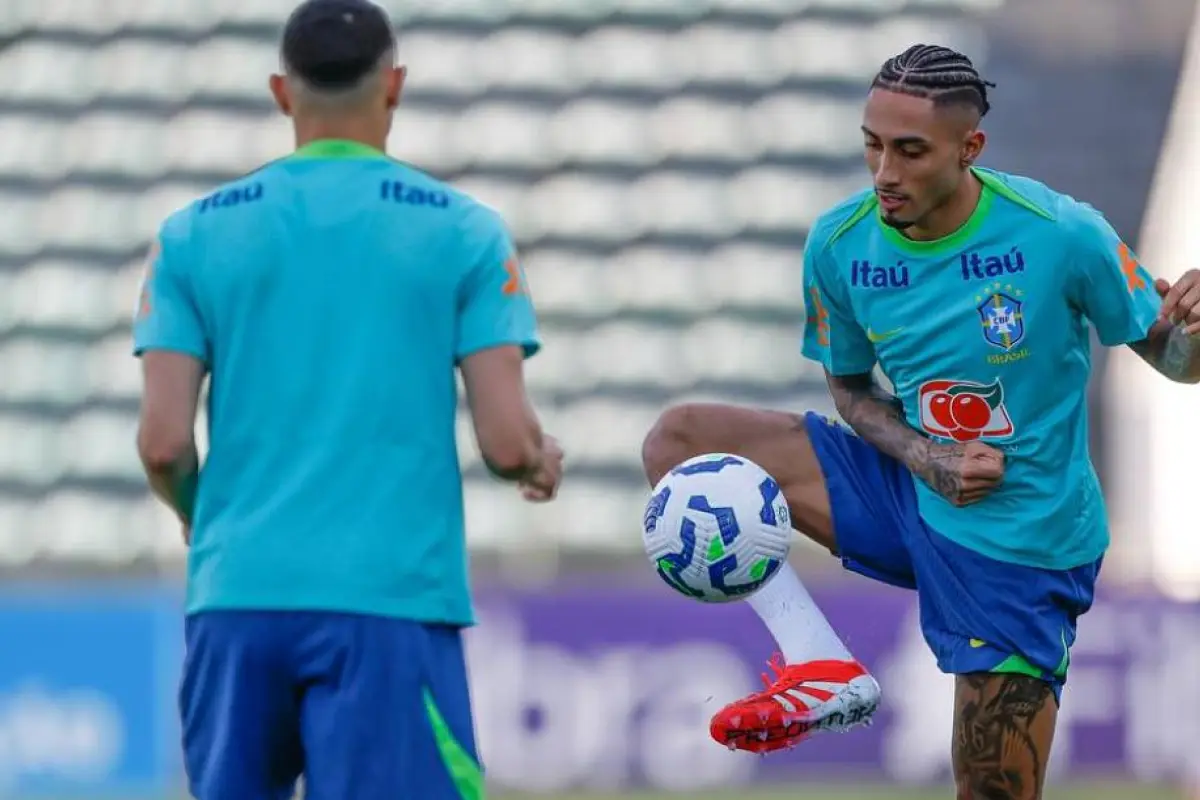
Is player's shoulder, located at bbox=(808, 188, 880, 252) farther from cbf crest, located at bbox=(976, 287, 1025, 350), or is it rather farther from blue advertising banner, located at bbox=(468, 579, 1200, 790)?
blue advertising banner, located at bbox=(468, 579, 1200, 790)

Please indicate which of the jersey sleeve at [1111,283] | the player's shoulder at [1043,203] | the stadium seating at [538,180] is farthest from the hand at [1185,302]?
the stadium seating at [538,180]

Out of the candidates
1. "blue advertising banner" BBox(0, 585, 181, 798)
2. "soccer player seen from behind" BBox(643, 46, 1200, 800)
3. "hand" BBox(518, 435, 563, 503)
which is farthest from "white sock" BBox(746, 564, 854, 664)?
"blue advertising banner" BBox(0, 585, 181, 798)

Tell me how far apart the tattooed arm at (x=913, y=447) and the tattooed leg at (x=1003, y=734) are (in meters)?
0.50

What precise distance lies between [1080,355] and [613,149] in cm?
913

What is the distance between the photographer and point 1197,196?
1366 centimetres

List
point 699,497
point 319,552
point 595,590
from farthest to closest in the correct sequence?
point 595,590 < point 699,497 < point 319,552

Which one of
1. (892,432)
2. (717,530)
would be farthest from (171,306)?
(892,432)

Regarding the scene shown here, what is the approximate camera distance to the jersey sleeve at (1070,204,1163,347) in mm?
5418

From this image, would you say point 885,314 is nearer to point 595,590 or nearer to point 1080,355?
point 1080,355

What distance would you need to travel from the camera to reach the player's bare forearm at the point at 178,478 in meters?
4.21

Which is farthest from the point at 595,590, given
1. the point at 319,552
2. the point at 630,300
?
the point at 319,552

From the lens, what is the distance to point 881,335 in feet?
18.6

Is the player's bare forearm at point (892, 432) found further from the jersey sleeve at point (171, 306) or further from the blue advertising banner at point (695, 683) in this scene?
the blue advertising banner at point (695, 683)

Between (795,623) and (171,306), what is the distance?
91.1 inches
